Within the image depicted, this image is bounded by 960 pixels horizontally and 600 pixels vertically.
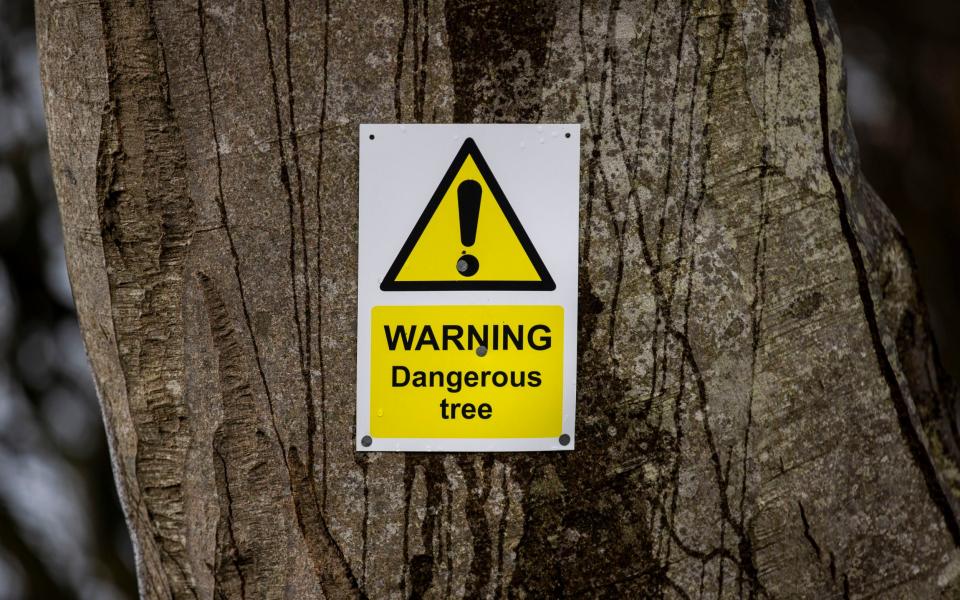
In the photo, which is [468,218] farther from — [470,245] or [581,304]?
[581,304]

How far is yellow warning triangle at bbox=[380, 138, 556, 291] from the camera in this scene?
115cm

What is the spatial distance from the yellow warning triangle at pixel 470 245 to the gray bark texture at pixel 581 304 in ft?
0.19

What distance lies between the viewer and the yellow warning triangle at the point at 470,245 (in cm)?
115

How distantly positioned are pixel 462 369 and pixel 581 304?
0.16m

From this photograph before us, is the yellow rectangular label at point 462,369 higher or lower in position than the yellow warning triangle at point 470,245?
lower

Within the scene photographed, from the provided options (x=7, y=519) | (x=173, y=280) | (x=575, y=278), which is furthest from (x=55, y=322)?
(x=575, y=278)

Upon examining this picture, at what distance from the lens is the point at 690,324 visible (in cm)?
113

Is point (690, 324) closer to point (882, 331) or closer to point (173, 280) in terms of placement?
point (882, 331)

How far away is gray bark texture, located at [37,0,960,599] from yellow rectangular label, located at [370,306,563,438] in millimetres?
36

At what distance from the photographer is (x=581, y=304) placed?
114 centimetres

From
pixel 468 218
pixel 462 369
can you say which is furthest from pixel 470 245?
pixel 462 369

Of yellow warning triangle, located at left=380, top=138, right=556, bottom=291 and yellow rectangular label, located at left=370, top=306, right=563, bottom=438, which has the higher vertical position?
yellow warning triangle, located at left=380, top=138, right=556, bottom=291

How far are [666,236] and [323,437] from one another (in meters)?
0.47

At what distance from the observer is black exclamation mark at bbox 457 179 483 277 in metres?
1.15
